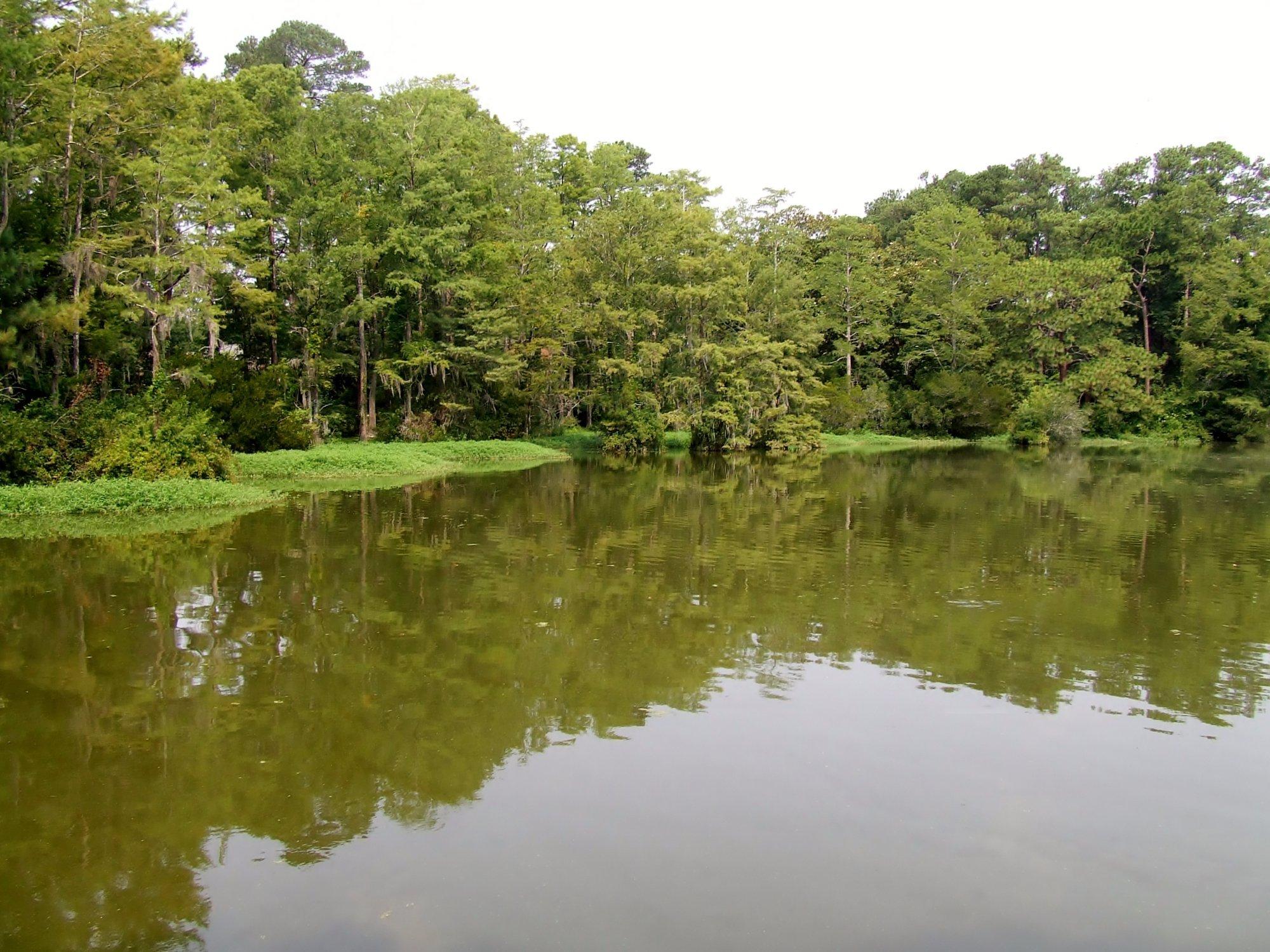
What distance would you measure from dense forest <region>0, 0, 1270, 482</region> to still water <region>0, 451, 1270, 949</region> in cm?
914

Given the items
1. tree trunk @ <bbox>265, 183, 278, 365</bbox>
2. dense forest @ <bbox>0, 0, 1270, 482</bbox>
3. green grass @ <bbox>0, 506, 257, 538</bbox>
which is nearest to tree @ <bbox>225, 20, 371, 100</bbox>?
dense forest @ <bbox>0, 0, 1270, 482</bbox>

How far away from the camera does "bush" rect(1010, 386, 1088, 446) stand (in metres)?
39.0

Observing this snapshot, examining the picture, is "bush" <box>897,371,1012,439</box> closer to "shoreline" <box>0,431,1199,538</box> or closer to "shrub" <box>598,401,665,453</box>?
"shoreline" <box>0,431,1199,538</box>

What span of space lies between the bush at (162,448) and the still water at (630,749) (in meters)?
4.36

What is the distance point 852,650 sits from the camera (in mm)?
8383

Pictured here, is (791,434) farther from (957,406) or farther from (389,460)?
(389,460)

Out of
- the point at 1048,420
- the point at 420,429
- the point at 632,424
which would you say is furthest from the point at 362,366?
the point at 1048,420

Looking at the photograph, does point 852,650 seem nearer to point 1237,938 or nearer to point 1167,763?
point 1167,763

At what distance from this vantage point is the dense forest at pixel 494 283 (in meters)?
18.5

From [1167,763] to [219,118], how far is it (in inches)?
1118

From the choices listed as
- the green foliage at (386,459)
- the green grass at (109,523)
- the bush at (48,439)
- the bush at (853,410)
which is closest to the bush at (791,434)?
the bush at (853,410)

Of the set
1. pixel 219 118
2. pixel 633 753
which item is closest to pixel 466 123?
pixel 219 118

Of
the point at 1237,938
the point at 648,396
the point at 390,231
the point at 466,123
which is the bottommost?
the point at 1237,938

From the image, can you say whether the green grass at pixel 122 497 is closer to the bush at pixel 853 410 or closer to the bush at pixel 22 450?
the bush at pixel 22 450
